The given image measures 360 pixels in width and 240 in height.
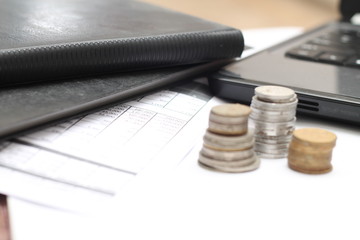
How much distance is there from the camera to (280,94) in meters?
0.51

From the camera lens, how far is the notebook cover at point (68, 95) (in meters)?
0.47

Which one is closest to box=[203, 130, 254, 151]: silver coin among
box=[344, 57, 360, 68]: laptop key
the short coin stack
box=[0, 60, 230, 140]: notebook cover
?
the short coin stack

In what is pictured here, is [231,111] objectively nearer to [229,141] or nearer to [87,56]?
[229,141]

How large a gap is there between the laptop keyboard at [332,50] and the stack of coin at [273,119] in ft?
0.73

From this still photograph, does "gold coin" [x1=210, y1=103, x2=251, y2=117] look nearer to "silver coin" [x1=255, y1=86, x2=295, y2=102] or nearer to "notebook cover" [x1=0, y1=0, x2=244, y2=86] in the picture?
"silver coin" [x1=255, y1=86, x2=295, y2=102]

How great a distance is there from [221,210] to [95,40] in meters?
0.25

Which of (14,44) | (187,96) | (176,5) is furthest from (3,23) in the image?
(176,5)

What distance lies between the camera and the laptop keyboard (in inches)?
28.4

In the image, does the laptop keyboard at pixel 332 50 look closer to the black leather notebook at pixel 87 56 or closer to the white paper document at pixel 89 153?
the black leather notebook at pixel 87 56

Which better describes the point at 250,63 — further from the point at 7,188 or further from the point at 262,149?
the point at 7,188

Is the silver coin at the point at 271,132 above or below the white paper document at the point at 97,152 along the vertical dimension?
above

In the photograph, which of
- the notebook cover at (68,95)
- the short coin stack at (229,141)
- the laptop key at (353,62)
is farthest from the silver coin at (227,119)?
the laptop key at (353,62)

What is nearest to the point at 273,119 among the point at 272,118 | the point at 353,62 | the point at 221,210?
the point at 272,118

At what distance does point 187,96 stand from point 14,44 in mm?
198
